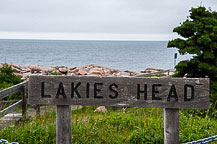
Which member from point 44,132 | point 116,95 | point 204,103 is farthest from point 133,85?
point 44,132

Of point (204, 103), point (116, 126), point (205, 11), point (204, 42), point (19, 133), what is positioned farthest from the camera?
point (205, 11)

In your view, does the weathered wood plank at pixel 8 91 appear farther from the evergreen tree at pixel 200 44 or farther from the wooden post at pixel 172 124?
the evergreen tree at pixel 200 44

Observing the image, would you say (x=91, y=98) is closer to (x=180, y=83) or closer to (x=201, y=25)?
(x=180, y=83)

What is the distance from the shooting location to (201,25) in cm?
887

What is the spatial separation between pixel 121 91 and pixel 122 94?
0.15 feet

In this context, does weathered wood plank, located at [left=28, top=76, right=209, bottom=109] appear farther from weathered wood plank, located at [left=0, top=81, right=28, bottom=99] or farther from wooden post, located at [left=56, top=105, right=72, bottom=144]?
weathered wood plank, located at [left=0, top=81, right=28, bottom=99]

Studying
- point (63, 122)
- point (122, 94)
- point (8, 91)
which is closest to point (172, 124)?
point (122, 94)

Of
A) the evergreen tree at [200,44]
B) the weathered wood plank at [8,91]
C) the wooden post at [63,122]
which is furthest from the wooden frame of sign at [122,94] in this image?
the evergreen tree at [200,44]

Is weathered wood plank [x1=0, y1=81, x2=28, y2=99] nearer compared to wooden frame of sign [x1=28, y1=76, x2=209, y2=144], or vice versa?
wooden frame of sign [x1=28, y1=76, x2=209, y2=144]

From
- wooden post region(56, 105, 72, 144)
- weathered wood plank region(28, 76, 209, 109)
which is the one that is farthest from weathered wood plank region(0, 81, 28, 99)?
wooden post region(56, 105, 72, 144)

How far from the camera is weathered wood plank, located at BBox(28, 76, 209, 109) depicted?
141 inches

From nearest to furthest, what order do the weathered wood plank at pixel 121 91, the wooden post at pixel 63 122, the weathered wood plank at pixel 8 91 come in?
the weathered wood plank at pixel 121 91
the wooden post at pixel 63 122
the weathered wood plank at pixel 8 91

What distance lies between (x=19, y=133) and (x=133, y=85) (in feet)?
8.76

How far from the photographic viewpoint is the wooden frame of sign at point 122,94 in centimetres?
357
